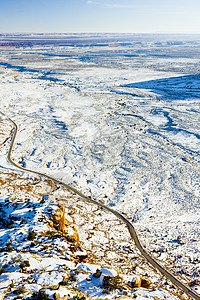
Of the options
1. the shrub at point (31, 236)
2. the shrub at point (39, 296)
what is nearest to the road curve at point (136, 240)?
the shrub at point (31, 236)

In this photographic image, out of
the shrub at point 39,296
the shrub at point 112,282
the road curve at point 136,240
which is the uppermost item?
the shrub at point 39,296

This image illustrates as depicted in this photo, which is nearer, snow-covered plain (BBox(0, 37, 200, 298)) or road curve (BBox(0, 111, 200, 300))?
road curve (BBox(0, 111, 200, 300))

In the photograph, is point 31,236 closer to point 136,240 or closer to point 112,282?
point 112,282

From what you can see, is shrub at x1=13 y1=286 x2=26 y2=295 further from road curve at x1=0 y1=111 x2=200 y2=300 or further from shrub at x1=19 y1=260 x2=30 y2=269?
road curve at x1=0 y1=111 x2=200 y2=300

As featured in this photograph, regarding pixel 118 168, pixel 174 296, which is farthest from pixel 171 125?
pixel 174 296

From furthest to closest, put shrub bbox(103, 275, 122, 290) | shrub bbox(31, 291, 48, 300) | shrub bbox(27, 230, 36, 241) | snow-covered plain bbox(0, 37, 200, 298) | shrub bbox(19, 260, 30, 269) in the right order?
snow-covered plain bbox(0, 37, 200, 298), shrub bbox(27, 230, 36, 241), shrub bbox(19, 260, 30, 269), shrub bbox(103, 275, 122, 290), shrub bbox(31, 291, 48, 300)

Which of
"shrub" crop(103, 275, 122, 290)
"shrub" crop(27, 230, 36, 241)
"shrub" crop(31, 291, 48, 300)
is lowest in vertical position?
"shrub" crop(103, 275, 122, 290)

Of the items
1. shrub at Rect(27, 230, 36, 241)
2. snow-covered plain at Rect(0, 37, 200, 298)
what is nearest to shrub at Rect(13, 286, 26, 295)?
shrub at Rect(27, 230, 36, 241)

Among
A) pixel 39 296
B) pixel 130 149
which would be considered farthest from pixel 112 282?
pixel 130 149

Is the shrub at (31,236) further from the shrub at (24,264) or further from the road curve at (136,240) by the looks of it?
the road curve at (136,240)
